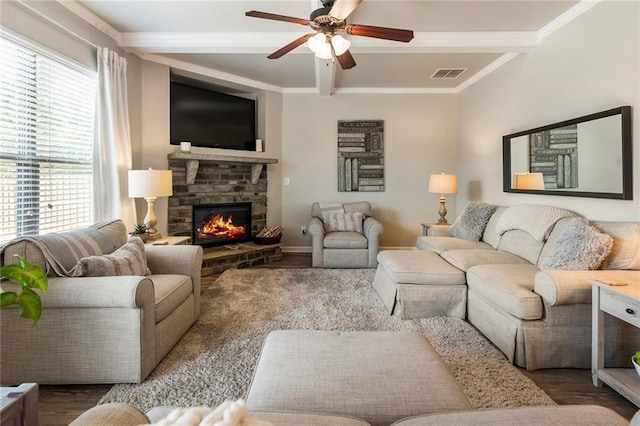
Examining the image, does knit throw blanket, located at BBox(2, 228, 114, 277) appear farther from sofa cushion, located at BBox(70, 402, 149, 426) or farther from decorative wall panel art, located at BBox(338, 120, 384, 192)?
decorative wall panel art, located at BBox(338, 120, 384, 192)

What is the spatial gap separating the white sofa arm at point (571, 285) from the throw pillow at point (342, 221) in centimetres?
284

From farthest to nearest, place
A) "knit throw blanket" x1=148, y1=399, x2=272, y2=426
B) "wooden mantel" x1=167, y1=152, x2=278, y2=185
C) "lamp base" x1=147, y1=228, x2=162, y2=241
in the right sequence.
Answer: "wooden mantel" x1=167, y1=152, x2=278, y2=185 → "lamp base" x1=147, y1=228, x2=162, y2=241 → "knit throw blanket" x1=148, y1=399, x2=272, y2=426

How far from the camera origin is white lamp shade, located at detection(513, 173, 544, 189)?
10.5ft

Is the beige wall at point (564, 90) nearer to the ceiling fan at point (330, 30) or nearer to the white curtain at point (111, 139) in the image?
the ceiling fan at point (330, 30)

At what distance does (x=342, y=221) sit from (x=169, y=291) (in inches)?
115

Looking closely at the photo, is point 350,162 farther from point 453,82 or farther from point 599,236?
point 599,236

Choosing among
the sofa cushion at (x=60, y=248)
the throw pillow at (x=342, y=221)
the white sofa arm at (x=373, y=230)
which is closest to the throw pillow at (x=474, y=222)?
the white sofa arm at (x=373, y=230)

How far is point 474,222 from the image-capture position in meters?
3.64

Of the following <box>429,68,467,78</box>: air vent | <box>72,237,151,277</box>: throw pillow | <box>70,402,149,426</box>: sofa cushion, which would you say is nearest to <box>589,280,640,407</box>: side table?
<box>70,402,149,426</box>: sofa cushion

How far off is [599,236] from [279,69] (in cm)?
376

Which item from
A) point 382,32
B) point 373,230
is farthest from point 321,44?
point 373,230

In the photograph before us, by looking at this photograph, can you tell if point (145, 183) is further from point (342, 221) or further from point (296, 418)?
point (296, 418)

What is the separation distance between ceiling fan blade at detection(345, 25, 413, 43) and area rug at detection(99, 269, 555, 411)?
2166mm

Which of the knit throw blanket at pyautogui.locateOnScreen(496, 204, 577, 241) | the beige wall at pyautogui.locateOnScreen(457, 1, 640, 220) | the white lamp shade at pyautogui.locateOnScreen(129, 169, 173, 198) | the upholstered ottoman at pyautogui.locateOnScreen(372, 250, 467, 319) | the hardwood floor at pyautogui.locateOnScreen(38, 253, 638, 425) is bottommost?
the hardwood floor at pyautogui.locateOnScreen(38, 253, 638, 425)
